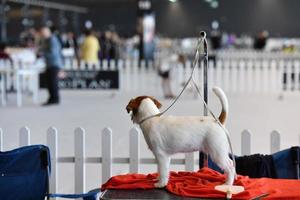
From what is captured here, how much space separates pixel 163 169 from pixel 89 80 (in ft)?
32.2

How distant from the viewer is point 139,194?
2.86m

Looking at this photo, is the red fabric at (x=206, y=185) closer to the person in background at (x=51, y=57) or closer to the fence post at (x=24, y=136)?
the fence post at (x=24, y=136)

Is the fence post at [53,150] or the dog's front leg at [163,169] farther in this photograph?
the fence post at [53,150]

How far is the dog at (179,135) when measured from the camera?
112 inches

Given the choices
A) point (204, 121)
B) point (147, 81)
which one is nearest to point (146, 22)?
point (147, 81)

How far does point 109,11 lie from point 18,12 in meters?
8.38

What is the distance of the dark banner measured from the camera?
12438mm

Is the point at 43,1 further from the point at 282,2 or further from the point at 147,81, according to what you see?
the point at 147,81

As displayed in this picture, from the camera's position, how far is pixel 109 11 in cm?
3778

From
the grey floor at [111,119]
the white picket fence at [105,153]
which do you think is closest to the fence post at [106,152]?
the white picket fence at [105,153]

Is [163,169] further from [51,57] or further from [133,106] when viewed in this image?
[51,57]

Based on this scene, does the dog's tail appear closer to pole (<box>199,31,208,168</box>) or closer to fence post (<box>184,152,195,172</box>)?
pole (<box>199,31,208,168</box>)

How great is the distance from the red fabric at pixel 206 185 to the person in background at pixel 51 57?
25.0 ft

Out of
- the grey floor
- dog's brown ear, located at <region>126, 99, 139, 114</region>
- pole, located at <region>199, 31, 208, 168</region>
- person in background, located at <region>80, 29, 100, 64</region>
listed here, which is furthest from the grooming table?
person in background, located at <region>80, 29, 100, 64</region>
